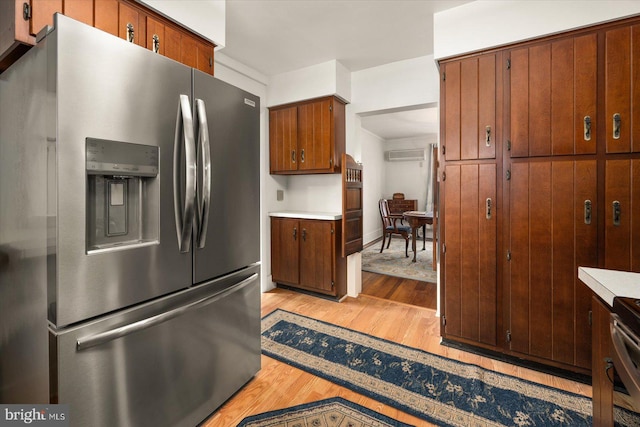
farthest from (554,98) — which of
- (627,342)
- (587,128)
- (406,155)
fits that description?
(406,155)

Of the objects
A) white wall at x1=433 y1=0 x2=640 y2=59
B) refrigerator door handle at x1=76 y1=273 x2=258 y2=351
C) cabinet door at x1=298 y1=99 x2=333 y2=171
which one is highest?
white wall at x1=433 y1=0 x2=640 y2=59

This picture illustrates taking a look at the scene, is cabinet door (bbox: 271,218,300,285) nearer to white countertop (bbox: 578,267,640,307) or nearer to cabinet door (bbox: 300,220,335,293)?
cabinet door (bbox: 300,220,335,293)

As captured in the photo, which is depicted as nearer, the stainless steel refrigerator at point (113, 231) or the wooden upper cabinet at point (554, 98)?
the stainless steel refrigerator at point (113, 231)

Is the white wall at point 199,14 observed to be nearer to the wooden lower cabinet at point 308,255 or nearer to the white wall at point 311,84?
the white wall at point 311,84

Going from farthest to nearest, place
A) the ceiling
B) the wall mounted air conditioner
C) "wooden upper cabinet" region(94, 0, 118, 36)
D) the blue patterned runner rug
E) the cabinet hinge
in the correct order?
1. the wall mounted air conditioner
2. the ceiling
3. the blue patterned runner rug
4. "wooden upper cabinet" region(94, 0, 118, 36)
5. the cabinet hinge

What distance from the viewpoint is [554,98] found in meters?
1.92

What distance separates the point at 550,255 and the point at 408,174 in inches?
222

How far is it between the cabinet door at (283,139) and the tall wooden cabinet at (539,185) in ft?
5.59

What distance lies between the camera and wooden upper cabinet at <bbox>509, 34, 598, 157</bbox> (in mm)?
1846

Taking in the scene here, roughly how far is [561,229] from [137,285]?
2.47m

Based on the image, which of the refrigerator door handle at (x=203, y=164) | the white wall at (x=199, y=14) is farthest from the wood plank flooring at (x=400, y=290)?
the white wall at (x=199, y=14)

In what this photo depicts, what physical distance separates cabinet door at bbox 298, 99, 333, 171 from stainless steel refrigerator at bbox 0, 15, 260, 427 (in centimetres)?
171

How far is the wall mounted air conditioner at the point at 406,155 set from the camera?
714 centimetres

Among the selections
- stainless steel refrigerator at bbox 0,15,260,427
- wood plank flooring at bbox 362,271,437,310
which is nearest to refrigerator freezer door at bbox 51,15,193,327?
stainless steel refrigerator at bbox 0,15,260,427
